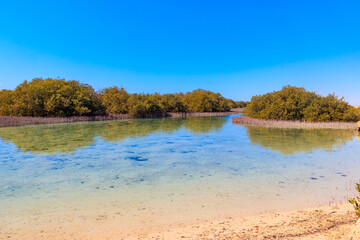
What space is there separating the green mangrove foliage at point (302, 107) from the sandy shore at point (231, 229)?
33.5 metres

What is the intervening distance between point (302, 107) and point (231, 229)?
36.9 m

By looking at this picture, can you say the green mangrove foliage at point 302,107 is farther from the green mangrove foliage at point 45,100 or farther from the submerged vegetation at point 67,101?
the green mangrove foliage at point 45,100

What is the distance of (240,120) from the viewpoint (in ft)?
128

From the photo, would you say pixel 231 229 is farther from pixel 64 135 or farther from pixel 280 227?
pixel 64 135

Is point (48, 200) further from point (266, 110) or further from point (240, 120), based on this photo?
point (266, 110)

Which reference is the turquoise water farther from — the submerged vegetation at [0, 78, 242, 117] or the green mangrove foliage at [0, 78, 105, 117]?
the submerged vegetation at [0, 78, 242, 117]

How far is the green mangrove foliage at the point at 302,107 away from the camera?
33.7 m

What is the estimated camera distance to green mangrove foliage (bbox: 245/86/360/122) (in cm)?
3369

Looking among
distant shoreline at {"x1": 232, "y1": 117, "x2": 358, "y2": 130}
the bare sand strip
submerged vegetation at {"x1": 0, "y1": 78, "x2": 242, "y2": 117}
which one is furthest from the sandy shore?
submerged vegetation at {"x1": 0, "y1": 78, "x2": 242, "y2": 117}

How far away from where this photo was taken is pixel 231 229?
4938 millimetres

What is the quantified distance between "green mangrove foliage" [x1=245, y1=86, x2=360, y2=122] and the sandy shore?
110ft

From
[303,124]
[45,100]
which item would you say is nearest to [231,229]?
[303,124]

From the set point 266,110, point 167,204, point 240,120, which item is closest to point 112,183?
point 167,204

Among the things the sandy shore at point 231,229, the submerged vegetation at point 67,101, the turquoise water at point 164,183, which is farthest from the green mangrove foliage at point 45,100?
the sandy shore at point 231,229
